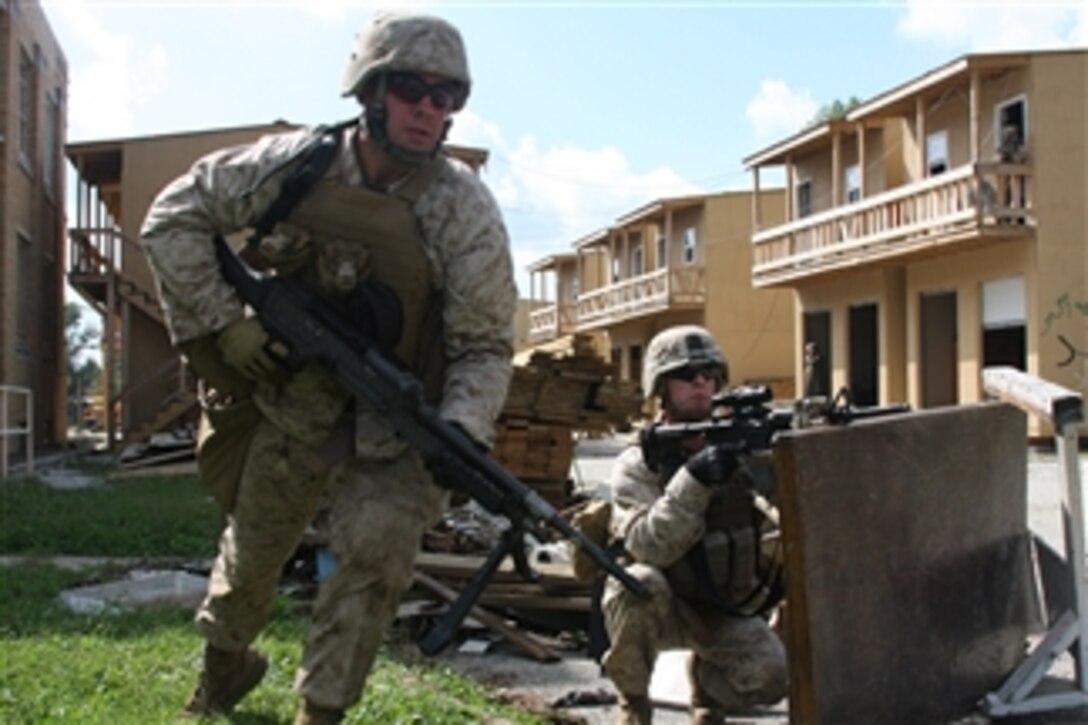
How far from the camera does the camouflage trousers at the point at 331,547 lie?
9.92ft

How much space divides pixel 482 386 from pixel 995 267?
63.3 ft

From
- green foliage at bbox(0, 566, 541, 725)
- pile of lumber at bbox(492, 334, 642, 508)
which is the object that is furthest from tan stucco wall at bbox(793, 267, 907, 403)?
green foliage at bbox(0, 566, 541, 725)

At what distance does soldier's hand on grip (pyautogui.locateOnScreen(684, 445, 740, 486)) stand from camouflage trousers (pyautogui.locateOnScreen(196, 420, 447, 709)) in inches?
29.3

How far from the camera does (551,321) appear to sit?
46.1m

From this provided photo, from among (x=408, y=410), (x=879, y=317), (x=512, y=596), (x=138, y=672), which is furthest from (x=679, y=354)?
(x=879, y=317)

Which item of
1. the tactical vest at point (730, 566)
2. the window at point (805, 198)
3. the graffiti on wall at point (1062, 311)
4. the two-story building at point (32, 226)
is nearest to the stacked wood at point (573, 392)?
the tactical vest at point (730, 566)

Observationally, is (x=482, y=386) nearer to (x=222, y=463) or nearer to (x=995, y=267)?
(x=222, y=463)

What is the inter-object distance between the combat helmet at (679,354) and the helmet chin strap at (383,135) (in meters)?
1.05

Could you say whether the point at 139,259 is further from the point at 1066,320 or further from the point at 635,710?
the point at 635,710

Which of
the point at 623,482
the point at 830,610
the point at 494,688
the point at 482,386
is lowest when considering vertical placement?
the point at 494,688

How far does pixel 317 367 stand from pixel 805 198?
26.7 metres

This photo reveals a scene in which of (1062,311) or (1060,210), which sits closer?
(1062,311)

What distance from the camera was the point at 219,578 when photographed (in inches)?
144

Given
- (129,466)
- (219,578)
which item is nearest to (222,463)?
(219,578)
